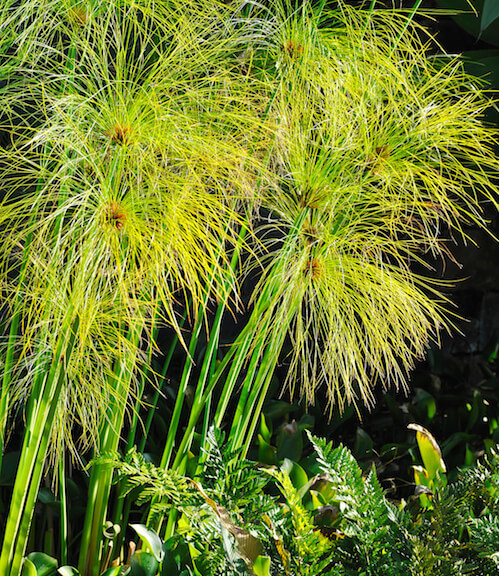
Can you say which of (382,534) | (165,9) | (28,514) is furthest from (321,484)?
(165,9)

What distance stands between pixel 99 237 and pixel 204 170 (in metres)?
0.22

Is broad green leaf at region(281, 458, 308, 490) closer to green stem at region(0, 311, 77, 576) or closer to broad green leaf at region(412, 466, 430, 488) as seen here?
broad green leaf at region(412, 466, 430, 488)

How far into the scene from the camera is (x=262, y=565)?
938 mm

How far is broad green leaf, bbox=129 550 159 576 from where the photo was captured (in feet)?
3.43

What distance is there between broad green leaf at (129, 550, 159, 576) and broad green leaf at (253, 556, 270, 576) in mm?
194

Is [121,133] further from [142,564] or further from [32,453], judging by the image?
[142,564]

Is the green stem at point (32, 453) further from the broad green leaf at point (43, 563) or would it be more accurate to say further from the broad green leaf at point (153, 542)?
the broad green leaf at point (153, 542)

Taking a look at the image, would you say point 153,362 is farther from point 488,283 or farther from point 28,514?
point 488,283

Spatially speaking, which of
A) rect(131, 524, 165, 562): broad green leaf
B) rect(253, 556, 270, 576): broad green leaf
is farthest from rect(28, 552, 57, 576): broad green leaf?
rect(253, 556, 270, 576): broad green leaf

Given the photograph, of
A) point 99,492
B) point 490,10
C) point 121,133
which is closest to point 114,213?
point 121,133

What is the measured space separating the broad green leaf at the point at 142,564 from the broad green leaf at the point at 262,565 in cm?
19

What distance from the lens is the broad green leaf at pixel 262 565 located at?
3.07 feet

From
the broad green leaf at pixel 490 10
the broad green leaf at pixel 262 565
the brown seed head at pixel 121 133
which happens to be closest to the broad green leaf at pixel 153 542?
the broad green leaf at pixel 262 565

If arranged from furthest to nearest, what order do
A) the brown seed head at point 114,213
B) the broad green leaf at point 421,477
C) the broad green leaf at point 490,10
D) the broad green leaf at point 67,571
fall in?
the broad green leaf at point 421,477 < the broad green leaf at point 490,10 < the broad green leaf at point 67,571 < the brown seed head at point 114,213
